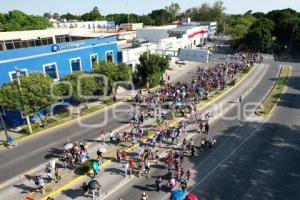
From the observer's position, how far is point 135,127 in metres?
32.4

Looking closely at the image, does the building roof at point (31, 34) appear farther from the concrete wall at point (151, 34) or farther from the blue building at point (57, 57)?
the concrete wall at point (151, 34)

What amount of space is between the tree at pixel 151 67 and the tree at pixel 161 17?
117241 mm

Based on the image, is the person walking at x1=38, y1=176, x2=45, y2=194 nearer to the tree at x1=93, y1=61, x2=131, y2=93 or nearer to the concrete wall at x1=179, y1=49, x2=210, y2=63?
the tree at x1=93, y1=61, x2=131, y2=93

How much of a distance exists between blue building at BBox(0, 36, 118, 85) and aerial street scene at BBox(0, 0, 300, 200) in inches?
5.2

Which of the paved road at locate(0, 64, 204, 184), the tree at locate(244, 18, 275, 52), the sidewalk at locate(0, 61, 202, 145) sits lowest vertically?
the sidewalk at locate(0, 61, 202, 145)

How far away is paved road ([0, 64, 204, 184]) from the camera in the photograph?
25.0 metres

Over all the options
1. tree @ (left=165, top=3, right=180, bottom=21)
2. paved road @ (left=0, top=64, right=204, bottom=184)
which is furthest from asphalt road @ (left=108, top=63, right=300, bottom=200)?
tree @ (left=165, top=3, right=180, bottom=21)

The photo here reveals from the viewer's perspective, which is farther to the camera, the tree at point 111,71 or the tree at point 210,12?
the tree at point 210,12

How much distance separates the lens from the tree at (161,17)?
527ft

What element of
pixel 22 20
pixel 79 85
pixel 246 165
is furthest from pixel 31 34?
pixel 22 20

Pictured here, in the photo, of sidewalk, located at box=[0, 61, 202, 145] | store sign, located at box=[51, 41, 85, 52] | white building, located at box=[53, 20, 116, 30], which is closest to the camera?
sidewalk, located at box=[0, 61, 202, 145]

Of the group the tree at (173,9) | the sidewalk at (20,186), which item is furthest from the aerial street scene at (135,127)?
the tree at (173,9)

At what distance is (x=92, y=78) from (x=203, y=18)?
125383mm

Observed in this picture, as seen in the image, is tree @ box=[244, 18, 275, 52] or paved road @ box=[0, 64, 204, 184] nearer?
paved road @ box=[0, 64, 204, 184]
